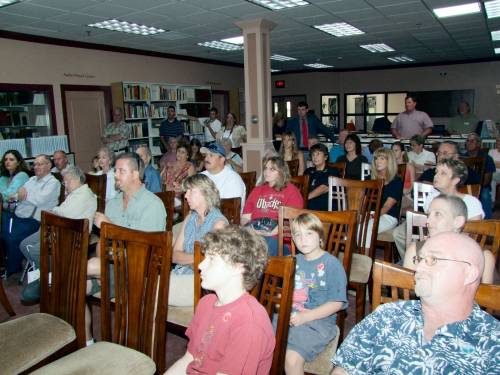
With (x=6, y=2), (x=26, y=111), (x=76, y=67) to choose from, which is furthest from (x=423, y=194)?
(x=76, y=67)

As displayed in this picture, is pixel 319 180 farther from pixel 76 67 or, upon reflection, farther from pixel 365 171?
pixel 76 67

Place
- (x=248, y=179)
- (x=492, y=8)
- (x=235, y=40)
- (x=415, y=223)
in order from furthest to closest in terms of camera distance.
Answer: (x=235, y=40) < (x=492, y=8) < (x=248, y=179) < (x=415, y=223)

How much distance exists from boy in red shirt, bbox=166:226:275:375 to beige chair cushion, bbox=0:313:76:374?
2.21 feet

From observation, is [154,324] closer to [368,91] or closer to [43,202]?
[43,202]

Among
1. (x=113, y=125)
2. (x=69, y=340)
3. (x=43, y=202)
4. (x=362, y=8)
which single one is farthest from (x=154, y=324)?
(x=113, y=125)

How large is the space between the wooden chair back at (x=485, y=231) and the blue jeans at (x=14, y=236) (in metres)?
3.63

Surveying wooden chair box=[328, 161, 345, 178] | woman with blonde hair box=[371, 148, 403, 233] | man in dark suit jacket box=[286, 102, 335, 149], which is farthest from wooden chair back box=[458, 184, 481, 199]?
man in dark suit jacket box=[286, 102, 335, 149]

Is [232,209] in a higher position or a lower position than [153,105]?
lower

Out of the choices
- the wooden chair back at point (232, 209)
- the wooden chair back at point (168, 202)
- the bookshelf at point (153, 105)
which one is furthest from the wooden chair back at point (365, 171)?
the bookshelf at point (153, 105)

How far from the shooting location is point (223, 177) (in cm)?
339

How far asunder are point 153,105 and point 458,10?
5.99m

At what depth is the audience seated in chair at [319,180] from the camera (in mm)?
3879

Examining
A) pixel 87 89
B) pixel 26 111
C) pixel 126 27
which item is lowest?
pixel 26 111

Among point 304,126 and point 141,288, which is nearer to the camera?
point 141,288
